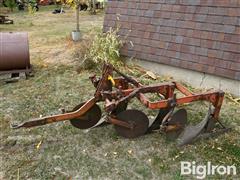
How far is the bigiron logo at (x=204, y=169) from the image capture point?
4.03 meters

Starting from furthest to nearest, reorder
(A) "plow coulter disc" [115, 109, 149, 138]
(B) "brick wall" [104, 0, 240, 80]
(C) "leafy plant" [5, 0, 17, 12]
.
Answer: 1. (C) "leafy plant" [5, 0, 17, 12]
2. (B) "brick wall" [104, 0, 240, 80]
3. (A) "plow coulter disc" [115, 109, 149, 138]

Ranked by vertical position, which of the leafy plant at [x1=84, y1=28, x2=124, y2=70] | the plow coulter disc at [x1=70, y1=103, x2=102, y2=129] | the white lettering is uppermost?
the leafy plant at [x1=84, y1=28, x2=124, y2=70]

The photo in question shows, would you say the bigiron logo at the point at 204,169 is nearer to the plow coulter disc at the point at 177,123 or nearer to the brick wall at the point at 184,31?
the plow coulter disc at the point at 177,123

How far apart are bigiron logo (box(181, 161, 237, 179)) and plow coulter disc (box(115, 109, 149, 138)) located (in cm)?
74

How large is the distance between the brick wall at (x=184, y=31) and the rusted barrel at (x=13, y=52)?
6.74 feet

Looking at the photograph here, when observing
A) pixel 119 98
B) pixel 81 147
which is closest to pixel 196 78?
pixel 119 98

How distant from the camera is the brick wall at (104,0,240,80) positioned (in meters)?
6.02

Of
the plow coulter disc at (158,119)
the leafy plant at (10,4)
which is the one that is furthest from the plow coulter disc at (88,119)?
the leafy plant at (10,4)

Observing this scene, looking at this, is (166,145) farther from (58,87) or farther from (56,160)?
(58,87)

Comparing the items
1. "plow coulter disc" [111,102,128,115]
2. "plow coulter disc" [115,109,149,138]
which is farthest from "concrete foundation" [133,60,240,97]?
"plow coulter disc" [111,102,128,115]

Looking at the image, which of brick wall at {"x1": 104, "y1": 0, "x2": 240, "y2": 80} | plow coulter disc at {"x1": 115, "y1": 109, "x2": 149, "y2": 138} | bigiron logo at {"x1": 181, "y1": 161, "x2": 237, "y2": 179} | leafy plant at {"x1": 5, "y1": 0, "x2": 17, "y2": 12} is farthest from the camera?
leafy plant at {"x1": 5, "y1": 0, "x2": 17, "y2": 12}

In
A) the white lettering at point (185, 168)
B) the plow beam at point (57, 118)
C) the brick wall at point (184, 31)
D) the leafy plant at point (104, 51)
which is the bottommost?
the white lettering at point (185, 168)

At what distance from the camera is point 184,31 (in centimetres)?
668

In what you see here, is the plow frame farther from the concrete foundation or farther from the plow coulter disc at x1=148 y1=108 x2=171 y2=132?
the concrete foundation
